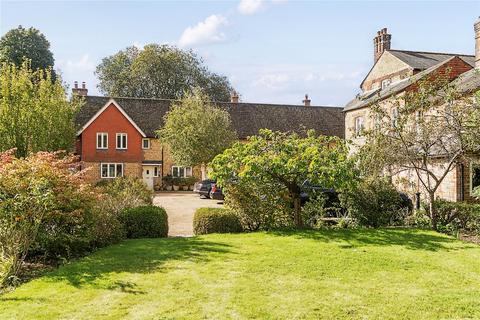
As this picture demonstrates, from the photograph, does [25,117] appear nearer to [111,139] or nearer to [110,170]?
[111,139]

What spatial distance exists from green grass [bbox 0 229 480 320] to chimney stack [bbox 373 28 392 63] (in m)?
27.2

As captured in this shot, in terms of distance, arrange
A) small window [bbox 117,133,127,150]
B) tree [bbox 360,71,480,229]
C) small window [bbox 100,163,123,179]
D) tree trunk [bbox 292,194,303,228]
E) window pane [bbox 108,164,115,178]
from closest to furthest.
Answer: tree [bbox 360,71,480,229] → tree trunk [bbox 292,194,303,228] → small window [bbox 100,163,123,179] → window pane [bbox 108,164,115,178] → small window [bbox 117,133,127,150]

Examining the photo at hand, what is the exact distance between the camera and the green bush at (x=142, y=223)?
1367 cm

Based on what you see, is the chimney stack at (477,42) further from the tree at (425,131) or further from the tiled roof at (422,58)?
the tree at (425,131)

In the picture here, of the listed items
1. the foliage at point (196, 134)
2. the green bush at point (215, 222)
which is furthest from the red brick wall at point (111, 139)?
the green bush at point (215, 222)

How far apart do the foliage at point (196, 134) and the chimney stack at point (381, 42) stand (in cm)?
1400

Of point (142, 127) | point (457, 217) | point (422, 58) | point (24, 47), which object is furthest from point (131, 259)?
point (24, 47)

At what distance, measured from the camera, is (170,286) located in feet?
26.7

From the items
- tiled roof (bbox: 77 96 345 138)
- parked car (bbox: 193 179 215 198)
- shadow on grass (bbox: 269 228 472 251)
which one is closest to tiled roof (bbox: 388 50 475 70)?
tiled roof (bbox: 77 96 345 138)

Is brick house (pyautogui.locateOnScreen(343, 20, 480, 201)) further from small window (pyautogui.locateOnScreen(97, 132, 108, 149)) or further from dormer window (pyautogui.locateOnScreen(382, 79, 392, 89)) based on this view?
small window (pyautogui.locateOnScreen(97, 132, 108, 149))

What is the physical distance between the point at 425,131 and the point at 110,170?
31051mm

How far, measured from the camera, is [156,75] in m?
63.0

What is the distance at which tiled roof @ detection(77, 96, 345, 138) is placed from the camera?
149 feet

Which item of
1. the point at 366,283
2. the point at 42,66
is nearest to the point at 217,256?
the point at 366,283
